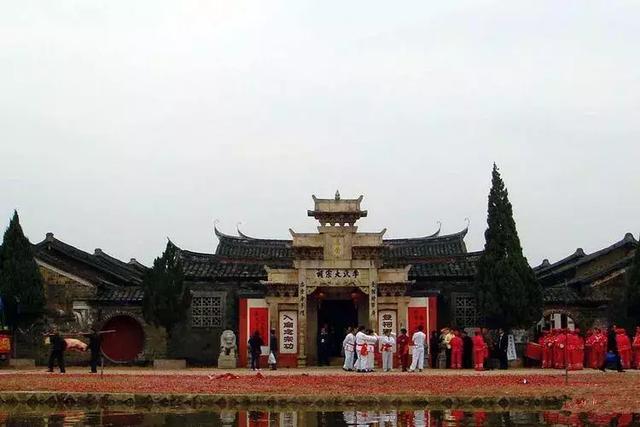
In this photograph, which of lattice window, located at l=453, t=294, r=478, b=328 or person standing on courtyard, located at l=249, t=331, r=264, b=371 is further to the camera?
lattice window, located at l=453, t=294, r=478, b=328

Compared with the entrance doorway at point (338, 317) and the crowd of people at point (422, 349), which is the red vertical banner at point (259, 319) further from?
the entrance doorway at point (338, 317)

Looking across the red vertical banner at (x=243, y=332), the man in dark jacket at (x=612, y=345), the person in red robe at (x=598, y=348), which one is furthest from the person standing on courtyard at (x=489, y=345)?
the red vertical banner at (x=243, y=332)

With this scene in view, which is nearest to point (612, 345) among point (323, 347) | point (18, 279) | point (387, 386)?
point (323, 347)

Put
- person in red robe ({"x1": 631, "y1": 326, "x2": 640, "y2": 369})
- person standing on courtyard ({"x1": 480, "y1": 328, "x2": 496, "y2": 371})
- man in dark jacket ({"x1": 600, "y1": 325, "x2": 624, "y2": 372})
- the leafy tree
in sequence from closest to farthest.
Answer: man in dark jacket ({"x1": 600, "y1": 325, "x2": 624, "y2": 372})
person in red robe ({"x1": 631, "y1": 326, "x2": 640, "y2": 369})
person standing on courtyard ({"x1": 480, "y1": 328, "x2": 496, "y2": 371})
the leafy tree

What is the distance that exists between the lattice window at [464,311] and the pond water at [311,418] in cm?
2158

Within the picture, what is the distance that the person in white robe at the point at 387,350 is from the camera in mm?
37938

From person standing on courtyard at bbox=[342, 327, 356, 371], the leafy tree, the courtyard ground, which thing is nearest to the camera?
the courtyard ground

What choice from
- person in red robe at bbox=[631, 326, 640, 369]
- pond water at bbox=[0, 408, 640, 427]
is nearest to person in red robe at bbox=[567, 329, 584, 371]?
person in red robe at bbox=[631, 326, 640, 369]

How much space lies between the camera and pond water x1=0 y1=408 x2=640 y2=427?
18.9 meters

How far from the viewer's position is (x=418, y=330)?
37.9 m

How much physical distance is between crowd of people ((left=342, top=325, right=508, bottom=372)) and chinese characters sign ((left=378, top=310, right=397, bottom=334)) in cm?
18

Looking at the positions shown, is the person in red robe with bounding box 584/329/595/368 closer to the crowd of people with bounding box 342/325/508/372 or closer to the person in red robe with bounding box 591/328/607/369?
the person in red robe with bounding box 591/328/607/369

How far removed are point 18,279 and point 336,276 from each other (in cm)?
1211

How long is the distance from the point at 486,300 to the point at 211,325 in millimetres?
11243
